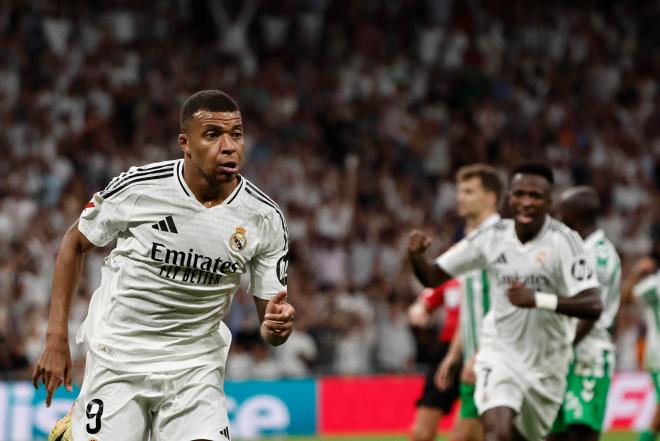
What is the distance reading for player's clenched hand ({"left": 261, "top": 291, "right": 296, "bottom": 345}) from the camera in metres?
5.49

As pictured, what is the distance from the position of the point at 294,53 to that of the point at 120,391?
1564 centimetres

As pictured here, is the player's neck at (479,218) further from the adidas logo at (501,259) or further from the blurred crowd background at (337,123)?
the blurred crowd background at (337,123)

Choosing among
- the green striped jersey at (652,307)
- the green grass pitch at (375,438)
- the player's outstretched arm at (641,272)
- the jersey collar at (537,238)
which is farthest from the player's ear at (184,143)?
the green grass pitch at (375,438)

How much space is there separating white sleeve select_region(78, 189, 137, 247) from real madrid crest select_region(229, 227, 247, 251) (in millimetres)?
506

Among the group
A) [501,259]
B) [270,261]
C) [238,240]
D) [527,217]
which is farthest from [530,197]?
[238,240]

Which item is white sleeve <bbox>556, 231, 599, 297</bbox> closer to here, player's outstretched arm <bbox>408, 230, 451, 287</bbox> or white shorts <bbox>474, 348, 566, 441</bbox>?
white shorts <bbox>474, 348, 566, 441</bbox>

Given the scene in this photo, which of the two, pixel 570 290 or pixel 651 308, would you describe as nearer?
pixel 570 290

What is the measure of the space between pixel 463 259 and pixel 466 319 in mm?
1193

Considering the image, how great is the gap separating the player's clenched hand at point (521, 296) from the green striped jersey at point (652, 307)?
4.49 m

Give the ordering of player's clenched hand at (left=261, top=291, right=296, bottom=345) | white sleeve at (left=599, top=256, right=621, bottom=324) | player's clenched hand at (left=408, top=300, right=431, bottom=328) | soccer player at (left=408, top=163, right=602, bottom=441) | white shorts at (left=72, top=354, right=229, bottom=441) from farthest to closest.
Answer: player's clenched hand at (left=408, top=300, right=431, bottom=328) → white sleeve at (left=599, top=256, right=621, bottom=324) → soccer player at (left=408, top=163, right=602, bottom=441) → white shorts at (left=72, top=354, right=229, bottom=441) → player's clenched hand at (left=261, top=291, right=296, bottom=345)

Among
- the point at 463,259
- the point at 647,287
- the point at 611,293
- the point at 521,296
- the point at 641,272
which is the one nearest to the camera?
the point at 521,296

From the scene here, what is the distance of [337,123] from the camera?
19797 mm

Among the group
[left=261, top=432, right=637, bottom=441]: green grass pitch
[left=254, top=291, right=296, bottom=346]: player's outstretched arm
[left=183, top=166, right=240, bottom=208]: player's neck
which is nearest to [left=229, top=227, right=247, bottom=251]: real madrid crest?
[left=183, top=166, right=240, bottom=208]: player's neck

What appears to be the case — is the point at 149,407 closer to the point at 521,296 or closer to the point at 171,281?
the point at 171,281
